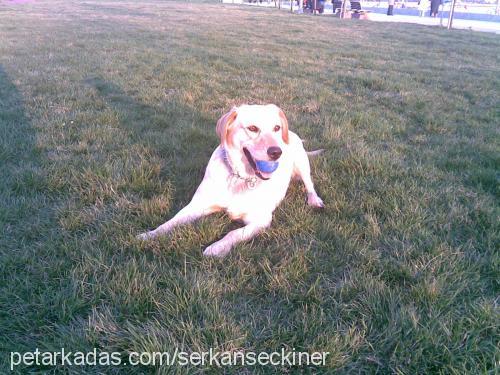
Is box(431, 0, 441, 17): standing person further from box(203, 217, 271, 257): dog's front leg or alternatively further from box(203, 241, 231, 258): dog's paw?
box(203, 241, 231, 258): dog's paw

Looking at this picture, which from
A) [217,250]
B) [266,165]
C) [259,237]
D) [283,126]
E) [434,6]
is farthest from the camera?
[434,6]

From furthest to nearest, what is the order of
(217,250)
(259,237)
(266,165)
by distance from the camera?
(266,165), (259,237), (217,250)

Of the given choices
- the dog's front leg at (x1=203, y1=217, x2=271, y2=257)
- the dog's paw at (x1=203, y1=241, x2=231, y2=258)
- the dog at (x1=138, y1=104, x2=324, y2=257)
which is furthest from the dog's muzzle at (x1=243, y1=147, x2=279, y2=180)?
the dog's paw at (x1=203, y1=241, x2=231, y2=258)

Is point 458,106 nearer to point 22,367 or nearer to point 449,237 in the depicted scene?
point 449,237

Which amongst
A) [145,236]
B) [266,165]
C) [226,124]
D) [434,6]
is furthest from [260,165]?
[434,6]

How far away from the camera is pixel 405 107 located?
19.1ft

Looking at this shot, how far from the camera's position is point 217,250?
2438 mm

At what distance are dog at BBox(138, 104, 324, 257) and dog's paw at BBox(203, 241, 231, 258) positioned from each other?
27cm

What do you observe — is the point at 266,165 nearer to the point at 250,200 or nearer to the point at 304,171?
the point at 250,200

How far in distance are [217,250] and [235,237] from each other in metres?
0.19

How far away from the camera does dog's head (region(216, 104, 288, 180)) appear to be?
2830 millimetres

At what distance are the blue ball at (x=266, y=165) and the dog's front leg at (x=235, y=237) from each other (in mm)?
369

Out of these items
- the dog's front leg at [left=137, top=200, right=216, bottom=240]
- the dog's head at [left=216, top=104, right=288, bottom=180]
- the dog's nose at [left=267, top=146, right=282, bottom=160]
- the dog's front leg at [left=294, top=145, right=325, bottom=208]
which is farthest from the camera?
the dog's front leg at [left=294, top=145, right=325, bottom=208]

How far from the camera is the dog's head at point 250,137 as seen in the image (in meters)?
2.83
